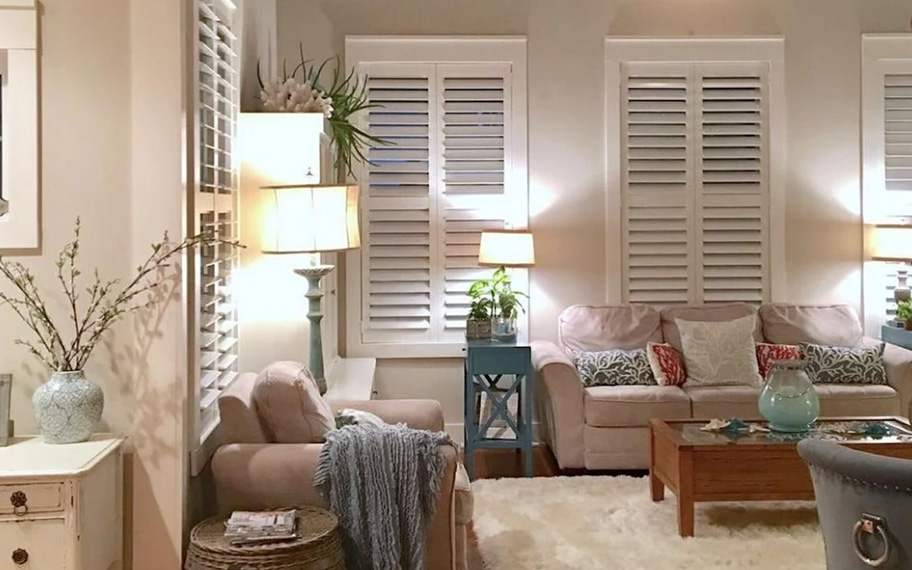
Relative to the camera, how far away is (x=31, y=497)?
8.73ft

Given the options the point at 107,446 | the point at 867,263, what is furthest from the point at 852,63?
the point at 107,446

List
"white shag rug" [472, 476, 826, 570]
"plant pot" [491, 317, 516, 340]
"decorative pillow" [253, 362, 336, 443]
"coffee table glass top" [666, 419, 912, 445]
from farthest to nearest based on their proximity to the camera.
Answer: "plant pot" [491, 317, 516, 340] → "coffee table glass top" [666, 419, 912, 445] → "white shag rug" [472, 476, 826, 570] → "decorative pillow" [253, 362, 336, 443]

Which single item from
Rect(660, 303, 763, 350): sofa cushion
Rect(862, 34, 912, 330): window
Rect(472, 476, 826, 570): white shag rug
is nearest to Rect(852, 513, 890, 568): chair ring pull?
Rect(472, 476, 826, 570): white shag rug

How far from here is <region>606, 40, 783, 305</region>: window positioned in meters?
6.08

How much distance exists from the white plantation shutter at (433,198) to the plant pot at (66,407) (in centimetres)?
309

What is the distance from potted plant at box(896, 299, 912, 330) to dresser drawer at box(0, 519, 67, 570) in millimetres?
5010

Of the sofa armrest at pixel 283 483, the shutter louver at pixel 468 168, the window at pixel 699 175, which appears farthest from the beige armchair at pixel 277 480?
the window at pixel 699 175

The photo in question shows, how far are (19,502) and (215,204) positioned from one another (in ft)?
4.61

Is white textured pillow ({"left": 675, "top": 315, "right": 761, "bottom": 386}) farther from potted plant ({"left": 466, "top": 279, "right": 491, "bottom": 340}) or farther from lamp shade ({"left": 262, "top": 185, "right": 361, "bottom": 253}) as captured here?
lamp shade ({"left": 262, "top": 185, "right": 361, "bottom": 253})

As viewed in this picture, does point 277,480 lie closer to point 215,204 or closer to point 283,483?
point 283,483

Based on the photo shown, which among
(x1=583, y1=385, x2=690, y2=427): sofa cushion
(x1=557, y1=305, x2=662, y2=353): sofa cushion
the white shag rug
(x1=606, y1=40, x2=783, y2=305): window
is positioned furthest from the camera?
(x1=606, y1=40, x2=783, y2=305): window

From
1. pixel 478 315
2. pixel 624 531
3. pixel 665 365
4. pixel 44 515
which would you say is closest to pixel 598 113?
pixel 478 315

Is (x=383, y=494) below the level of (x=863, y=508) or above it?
below

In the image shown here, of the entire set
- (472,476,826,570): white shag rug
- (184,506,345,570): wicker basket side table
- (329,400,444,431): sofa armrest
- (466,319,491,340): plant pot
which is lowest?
(472,476,826,570): white shag rug
